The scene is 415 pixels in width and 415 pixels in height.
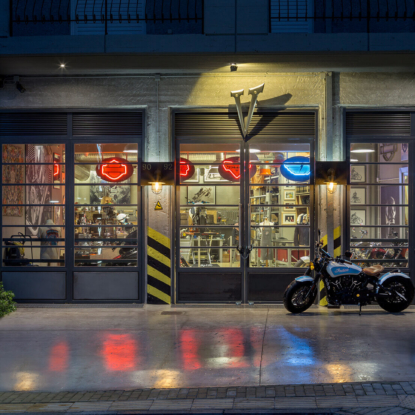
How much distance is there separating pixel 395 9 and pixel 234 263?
18.6 feet

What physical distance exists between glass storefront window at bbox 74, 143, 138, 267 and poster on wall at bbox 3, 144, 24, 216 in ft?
3.64

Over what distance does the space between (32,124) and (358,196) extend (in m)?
6.44

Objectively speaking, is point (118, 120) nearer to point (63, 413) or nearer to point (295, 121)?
point (295, 121)

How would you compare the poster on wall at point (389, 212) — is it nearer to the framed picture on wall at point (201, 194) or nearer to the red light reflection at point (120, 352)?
the framed picture on wall at point (201, 194)

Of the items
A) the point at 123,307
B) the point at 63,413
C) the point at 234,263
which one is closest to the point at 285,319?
the point at 234,263

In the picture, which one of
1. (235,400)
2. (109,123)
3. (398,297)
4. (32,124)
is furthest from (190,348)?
(32,124)

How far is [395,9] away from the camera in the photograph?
9391 millimetres

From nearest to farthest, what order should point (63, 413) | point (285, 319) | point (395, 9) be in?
1. point (63, 413)
2. point (285, 319)
3. point (395, 9)

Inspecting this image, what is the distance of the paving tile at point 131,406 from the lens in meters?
4.66

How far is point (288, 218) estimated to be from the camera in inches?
376

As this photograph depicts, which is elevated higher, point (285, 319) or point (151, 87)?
Result: point (151, 87)

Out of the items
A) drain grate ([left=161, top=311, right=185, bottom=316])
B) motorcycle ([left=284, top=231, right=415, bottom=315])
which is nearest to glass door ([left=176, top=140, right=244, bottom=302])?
drain grate ([left=161, top=311, right=185, bottom=316])

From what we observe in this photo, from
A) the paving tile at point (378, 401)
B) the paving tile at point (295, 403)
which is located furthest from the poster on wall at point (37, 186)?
the paving tile at point (378, 401)

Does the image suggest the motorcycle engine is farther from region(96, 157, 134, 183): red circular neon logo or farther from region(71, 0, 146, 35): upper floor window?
region(71, 0, 146, 35): upper floor window
